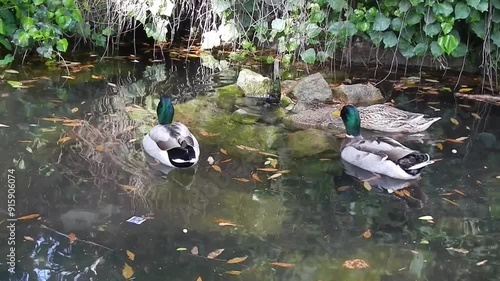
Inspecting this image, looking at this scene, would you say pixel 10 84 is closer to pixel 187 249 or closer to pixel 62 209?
pixel 62 209

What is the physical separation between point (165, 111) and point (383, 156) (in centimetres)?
186

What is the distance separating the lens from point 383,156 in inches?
211

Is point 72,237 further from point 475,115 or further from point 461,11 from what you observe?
point 461,11

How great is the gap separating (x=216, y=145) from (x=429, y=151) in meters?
1.80

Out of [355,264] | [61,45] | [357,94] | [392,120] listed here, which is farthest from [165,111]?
[61,45]

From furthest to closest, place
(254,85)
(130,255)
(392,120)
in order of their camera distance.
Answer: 1. (254,85)
2. (392,120)
3. (130,255)

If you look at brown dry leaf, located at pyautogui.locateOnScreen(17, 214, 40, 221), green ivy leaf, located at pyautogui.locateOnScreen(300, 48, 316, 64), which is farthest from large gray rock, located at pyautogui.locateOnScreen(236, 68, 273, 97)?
brown dry leaf, located at pyautogui.locateOnScreen(17, 214, 40, 221)

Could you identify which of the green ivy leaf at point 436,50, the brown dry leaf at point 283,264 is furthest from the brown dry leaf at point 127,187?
the green ivy leaf at point 436,50

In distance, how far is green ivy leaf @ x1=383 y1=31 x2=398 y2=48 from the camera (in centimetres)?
811

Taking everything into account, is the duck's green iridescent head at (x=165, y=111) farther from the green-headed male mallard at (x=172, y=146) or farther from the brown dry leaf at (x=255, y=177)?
the brown dry leaf at (x=255, y=177)

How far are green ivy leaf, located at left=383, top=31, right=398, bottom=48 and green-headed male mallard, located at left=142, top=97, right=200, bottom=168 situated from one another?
339cm

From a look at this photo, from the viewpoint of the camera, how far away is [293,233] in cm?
443

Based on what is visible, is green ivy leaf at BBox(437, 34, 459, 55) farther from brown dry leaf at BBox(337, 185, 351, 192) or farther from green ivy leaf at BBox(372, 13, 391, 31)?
brown dry leaf at BBox(337, 185, 351, 192)

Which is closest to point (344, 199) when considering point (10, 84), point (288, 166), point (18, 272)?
point (288, 166)
